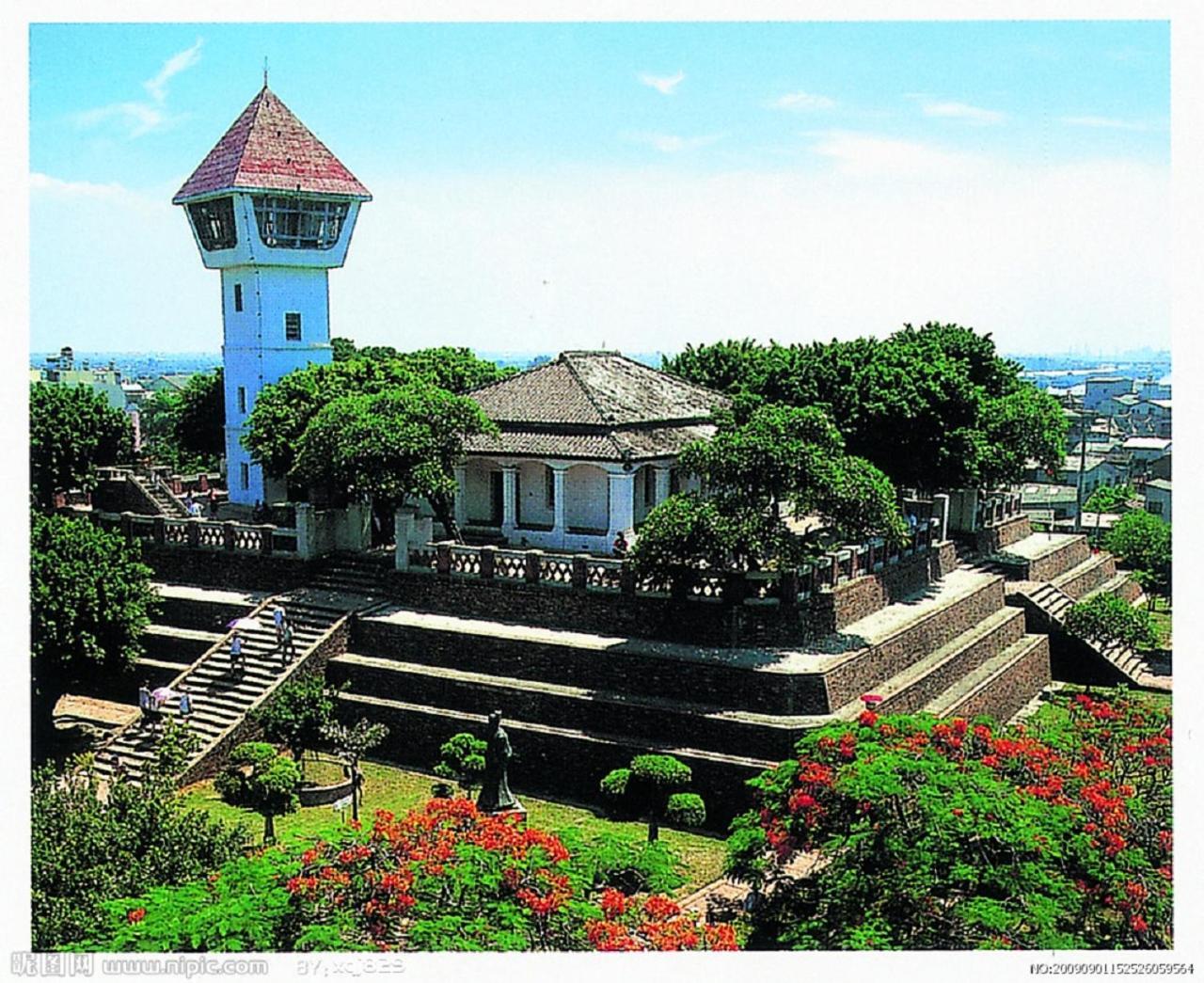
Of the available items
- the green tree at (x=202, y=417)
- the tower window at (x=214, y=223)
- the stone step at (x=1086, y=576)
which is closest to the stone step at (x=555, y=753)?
the stone step at (x=1086, y=576)

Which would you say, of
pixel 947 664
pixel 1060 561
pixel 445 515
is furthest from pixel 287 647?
pixel 1060 561

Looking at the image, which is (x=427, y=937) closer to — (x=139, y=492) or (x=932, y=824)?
(x=932, y=824)

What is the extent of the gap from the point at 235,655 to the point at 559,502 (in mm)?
7676

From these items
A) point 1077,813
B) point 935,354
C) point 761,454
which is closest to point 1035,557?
point 935,354

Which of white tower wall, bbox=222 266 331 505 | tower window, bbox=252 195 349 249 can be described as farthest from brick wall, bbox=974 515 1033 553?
tower window, bbox=252 195 349 249

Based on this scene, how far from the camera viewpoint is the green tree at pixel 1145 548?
35.9 metres

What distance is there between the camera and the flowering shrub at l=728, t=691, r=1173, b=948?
1300cm

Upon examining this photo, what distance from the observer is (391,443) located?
23984 millimetres

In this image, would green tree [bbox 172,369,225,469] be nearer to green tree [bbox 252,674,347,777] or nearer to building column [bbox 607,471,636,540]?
building column [bbox 607,471,636,540]

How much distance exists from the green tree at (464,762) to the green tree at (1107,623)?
48.0 feet

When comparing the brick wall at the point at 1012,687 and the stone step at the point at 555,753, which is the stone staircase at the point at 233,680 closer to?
the stone step at the point at 555,753

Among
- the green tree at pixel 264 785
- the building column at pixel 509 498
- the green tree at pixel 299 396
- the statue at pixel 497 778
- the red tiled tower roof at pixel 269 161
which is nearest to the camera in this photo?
the green tree at pixel 264 785

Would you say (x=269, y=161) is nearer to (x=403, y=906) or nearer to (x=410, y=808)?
(x=410, y=808)

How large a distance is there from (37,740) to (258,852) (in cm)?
792
